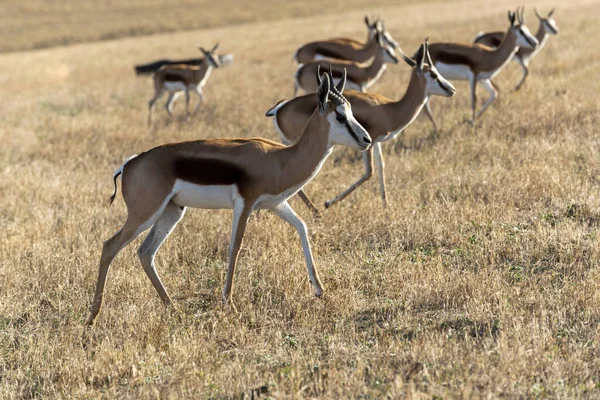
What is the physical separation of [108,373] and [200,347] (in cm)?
64

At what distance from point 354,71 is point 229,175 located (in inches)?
305

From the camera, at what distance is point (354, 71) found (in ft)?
43.9

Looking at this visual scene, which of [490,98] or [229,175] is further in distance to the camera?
[490,98]

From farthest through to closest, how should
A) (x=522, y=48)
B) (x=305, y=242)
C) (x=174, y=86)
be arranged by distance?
(x=174, y=86), (x=522, y=48), (x=305, y=242)

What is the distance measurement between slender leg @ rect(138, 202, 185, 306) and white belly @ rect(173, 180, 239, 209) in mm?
390

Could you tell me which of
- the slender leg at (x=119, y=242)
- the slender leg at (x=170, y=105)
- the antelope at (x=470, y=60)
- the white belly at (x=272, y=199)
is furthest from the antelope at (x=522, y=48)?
the slender leg at (x=119, y=242)

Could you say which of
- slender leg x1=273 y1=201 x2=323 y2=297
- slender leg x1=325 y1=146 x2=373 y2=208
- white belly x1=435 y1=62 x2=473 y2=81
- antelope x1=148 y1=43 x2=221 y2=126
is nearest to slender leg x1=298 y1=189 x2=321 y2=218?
slender leg x1=325 y1=146 x2=373 y2=208

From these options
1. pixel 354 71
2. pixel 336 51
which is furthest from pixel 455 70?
pixel 336 51

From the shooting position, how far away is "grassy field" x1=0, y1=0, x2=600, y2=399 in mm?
4816

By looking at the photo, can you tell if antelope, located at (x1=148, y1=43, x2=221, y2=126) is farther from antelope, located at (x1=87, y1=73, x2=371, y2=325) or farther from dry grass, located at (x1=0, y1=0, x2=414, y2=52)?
dry grass, located at (x1=0, y1=0, x2=414, y2=52)

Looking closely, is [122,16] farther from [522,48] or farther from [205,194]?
[205,194]

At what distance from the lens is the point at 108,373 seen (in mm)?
5055

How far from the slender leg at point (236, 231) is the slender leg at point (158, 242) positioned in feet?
1.66

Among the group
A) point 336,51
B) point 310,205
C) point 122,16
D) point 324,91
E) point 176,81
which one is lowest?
point 310,205
